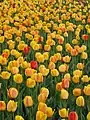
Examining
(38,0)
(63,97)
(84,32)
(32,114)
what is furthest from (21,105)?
(38,0)

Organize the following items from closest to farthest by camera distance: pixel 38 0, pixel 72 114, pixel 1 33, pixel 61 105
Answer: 1. pixel 72 114
2. pixel 61 105
3. pixel 1 33
4. pixel 38 0

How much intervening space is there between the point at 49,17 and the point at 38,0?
6.08ft

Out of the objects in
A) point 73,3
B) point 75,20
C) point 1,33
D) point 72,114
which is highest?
point 73,3

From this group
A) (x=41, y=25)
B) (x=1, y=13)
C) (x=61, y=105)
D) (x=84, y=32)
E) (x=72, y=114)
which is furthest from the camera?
(x=1, y=13)

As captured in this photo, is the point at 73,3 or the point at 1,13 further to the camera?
the point at 73,3

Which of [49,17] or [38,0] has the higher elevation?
[38,0]

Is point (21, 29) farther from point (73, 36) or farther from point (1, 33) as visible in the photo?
point (73, 36)

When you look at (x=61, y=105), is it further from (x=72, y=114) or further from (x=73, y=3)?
(x=73, y=3)

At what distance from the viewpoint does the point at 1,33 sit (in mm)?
5648

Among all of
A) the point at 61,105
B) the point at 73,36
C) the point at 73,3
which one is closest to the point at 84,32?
the point at 73,36

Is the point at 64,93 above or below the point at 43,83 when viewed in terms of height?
below

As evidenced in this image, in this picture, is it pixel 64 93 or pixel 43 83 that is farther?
pixel 43 83

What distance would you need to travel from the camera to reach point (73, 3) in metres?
9.06

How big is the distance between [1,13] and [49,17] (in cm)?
85
